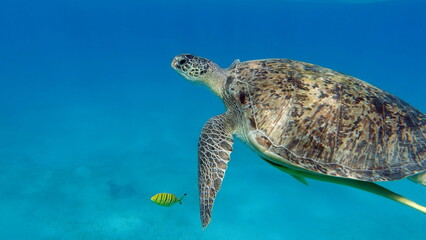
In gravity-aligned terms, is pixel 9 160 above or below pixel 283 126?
above

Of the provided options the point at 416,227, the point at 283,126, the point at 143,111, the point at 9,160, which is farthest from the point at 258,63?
the point at 143,111

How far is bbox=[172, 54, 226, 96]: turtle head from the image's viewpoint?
3.35m

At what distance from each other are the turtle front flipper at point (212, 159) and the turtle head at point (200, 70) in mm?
603

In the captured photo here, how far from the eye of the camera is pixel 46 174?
7.57 m

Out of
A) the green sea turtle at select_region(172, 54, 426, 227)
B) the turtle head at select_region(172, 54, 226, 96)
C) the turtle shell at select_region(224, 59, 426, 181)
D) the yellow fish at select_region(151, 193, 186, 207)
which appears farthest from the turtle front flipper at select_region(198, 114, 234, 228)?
the yellow fish at select_region(151, 193, 186, 207)

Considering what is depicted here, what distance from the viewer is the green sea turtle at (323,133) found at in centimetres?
226

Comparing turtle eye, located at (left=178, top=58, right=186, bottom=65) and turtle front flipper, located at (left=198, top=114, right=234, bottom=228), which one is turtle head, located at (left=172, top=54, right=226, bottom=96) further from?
turtle front flipper, located at (left=198, top=114, right=234, bottom=228)

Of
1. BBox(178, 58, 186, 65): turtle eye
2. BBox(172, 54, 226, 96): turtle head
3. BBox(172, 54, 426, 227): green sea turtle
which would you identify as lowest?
BBox(172, 54, 426, 227): green sea turtle

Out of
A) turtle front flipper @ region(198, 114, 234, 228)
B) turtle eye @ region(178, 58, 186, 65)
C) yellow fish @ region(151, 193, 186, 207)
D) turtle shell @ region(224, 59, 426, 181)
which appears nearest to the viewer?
turtle shell @ region(224, 59, 426, 181)

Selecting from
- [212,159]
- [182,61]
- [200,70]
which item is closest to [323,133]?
[212,159]

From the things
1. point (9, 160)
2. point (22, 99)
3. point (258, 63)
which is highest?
point (22, 99)

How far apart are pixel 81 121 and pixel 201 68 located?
369 inches

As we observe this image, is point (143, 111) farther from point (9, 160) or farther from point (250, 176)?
point (250, 176)

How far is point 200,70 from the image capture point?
3.42 meters
